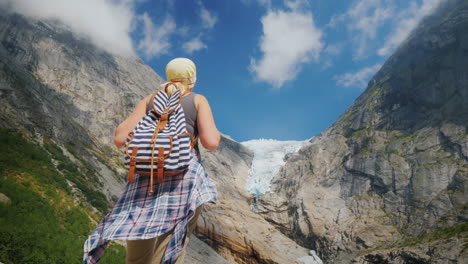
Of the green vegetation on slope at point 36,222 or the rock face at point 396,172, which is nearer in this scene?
the green vegetation on slope at point 36,222

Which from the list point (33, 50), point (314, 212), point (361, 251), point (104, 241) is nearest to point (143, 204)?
point (104, 241)

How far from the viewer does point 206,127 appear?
2.77 metres

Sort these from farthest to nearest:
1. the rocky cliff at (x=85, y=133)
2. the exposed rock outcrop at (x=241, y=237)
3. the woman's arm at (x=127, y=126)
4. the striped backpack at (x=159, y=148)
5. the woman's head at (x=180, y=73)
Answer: the exposed rock outcrop at (x=241, y=237), the rocky cliff at (x=85, y=133), the woman's head at (x=180, y=73), the woman's arm at (x=127, y=126), the striped backpack at (x=159, y=148)

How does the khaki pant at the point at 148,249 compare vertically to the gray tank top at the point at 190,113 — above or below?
below

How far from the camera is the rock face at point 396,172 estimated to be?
3966 centimetres

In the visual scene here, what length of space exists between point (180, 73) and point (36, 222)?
9.09 m

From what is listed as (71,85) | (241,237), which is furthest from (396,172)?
(71,85)

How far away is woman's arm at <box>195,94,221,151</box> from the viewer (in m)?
2.71

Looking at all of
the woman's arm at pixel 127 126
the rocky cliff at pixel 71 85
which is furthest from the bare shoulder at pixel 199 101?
the rocky cliff at pixel 71 85

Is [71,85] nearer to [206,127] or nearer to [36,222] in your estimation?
[36,222]

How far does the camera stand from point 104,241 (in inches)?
98.0

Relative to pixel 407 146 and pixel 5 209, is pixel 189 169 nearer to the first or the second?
pixel 5 209

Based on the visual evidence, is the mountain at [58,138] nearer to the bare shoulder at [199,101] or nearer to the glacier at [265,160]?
the bare shoulder at [199,101]

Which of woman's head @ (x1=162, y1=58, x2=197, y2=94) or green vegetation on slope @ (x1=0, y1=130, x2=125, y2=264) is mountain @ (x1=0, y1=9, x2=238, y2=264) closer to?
green vegetation on slope @ (x1=0, y1=130, x2=125, y2=264)
